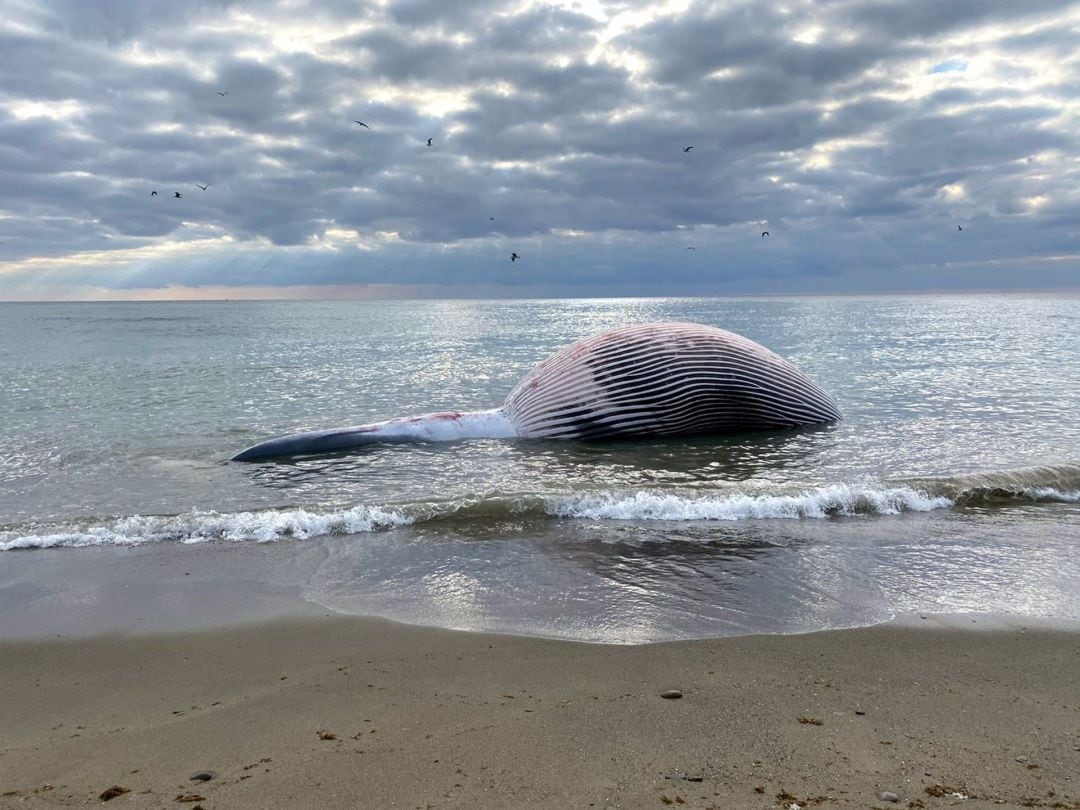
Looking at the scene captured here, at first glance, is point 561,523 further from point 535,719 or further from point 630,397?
point 535,719

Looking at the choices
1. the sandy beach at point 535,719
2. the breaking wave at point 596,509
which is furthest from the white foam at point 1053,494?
the sandy beach at point 535,719

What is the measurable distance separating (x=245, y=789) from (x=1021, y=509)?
862 centimetres

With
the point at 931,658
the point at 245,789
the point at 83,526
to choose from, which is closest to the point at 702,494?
the point at 931,658

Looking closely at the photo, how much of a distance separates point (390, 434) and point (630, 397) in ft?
12.6

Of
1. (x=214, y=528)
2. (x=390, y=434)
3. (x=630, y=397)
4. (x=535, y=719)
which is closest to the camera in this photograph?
(x=535, y=719)

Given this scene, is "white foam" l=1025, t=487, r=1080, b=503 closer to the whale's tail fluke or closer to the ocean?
the ocean

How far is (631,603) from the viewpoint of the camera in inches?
223

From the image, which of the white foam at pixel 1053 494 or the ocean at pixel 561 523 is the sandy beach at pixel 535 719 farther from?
the white foam at pixel 1053 494

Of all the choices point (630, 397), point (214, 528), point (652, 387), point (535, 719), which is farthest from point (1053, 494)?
point (214, 528)

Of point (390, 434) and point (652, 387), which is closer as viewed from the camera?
point (652, 387)

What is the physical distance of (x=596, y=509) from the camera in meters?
8.30

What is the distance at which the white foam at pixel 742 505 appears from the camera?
26.9 feet

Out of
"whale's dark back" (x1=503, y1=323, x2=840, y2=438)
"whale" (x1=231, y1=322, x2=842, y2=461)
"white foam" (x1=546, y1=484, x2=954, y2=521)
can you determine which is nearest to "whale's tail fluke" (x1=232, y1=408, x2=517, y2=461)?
"whale" (x1=231, y1=322, x2=842, y2=461)

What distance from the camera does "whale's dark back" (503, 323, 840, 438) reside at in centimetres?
1127
